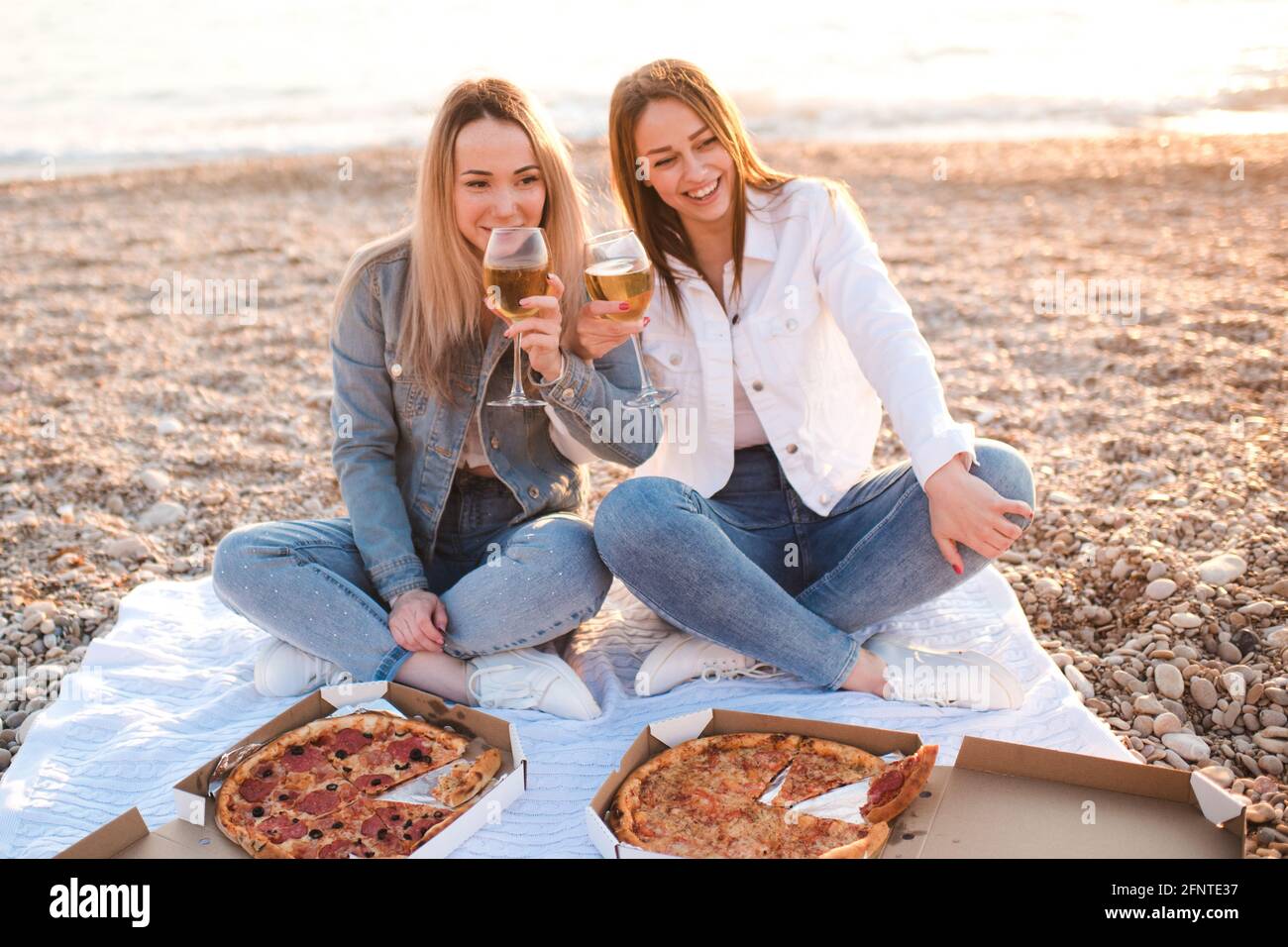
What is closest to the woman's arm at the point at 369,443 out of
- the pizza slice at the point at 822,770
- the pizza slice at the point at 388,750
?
the pizza slice at the point at 388,750

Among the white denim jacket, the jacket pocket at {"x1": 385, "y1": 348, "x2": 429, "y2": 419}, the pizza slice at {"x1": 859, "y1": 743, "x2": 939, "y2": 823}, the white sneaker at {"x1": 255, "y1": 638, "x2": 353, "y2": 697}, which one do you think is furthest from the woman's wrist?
the white sneaker at {"x1": 255, "y1": 638, "x2": 353, "y2": 697}

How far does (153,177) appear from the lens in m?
13.5

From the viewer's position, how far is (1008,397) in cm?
606

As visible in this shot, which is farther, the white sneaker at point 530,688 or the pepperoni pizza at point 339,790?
the white sneaker at point 530,688

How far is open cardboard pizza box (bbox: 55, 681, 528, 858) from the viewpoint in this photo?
2.60m

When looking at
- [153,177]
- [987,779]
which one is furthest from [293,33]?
[987,779]

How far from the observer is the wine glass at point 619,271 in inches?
120

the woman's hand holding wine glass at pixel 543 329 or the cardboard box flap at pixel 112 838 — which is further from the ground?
the woman's hand holding wine glass at pixel 543 329

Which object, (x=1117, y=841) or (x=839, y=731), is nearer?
(x=1117, y=841)

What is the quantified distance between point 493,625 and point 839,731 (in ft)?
3.64

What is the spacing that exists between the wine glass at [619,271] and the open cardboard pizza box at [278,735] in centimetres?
118

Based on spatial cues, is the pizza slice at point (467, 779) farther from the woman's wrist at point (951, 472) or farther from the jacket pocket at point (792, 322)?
the jacket pocket at point (792, 322)

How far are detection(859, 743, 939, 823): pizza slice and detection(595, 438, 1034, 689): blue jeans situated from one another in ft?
2.42
